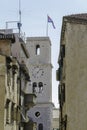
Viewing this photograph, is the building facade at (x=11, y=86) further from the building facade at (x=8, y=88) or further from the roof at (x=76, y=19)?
the roof at (x=76, y=19)

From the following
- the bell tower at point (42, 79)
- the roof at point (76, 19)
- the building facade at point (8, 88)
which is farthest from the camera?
the bell tower at point (42, 79)

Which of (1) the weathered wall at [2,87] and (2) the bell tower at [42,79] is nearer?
(1) the weathered wall at [2,87]

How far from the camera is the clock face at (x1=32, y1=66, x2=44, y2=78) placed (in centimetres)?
9175

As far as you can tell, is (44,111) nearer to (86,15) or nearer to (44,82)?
(44,82)

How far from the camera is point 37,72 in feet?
301

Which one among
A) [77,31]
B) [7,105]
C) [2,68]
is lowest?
[7,105]

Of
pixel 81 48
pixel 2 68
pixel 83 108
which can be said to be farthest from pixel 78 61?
pixel 2 68

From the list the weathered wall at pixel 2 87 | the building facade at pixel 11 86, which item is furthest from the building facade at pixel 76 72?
the building facade at pixel 11 86

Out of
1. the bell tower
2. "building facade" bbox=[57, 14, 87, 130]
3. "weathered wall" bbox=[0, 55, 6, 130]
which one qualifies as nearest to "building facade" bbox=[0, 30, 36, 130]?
"weathered wall" bbox=[0, 55, 6, 130]

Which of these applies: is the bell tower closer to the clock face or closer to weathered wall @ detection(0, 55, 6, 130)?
the clock face

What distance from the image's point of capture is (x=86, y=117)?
98.4 feet

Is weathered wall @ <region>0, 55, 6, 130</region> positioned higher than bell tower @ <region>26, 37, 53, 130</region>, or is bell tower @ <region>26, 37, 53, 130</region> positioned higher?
weathered wall @ <region>0, 55, 6, 130</region>

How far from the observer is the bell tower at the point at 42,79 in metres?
90.8

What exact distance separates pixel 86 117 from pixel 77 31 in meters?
4.80
